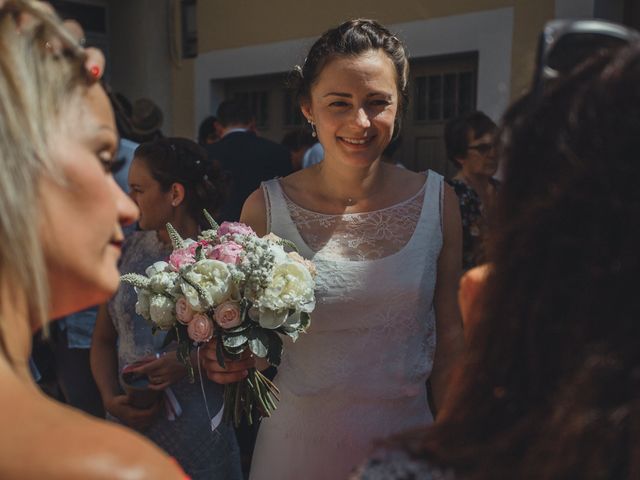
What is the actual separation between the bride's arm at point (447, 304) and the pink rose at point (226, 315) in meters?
0.69

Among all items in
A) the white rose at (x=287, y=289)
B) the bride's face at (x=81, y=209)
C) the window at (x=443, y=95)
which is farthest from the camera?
the window at (x=443, y=95)

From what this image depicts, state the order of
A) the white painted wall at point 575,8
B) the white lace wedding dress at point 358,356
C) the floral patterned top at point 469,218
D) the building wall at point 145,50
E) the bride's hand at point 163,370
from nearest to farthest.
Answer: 1. the white lace wedding dress at point 358,356
2. the bride's hand at point 163,370
3. the floral patterned top at point 469,218
4. the white painted wall at point 575,8
5. the building wall at point 145,50

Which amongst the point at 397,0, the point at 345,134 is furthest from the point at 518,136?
the point at 397,0

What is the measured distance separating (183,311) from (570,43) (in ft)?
4.74

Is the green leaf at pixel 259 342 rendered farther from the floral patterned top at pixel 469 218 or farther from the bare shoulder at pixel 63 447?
the floral patterned top at pixel 469 218

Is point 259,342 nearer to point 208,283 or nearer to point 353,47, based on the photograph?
point 208,283

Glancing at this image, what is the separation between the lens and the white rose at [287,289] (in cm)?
206

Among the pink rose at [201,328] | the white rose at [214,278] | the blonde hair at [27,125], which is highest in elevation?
the blonde hair at [27,125]

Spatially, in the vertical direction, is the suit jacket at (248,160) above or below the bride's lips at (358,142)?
below

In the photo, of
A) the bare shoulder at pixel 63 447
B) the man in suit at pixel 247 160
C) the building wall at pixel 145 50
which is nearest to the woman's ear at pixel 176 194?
the man in suit at pixel 247 160

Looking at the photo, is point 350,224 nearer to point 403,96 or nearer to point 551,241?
point 403,96

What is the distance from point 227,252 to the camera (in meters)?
2.13

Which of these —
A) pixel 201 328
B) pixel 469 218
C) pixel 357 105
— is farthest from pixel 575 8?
pixel 201 328

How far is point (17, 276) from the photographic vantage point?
978 millimetres
